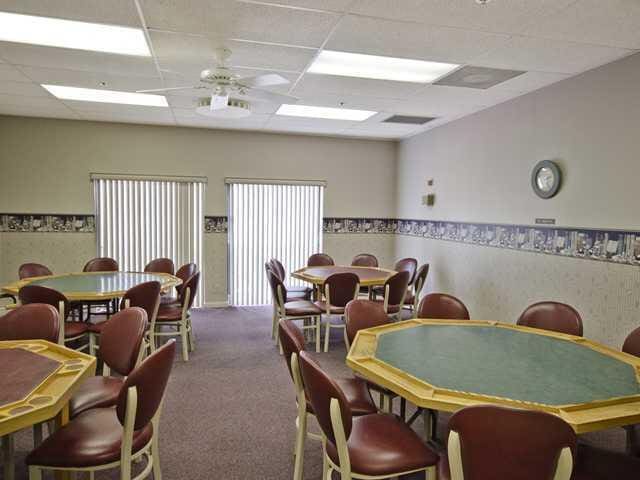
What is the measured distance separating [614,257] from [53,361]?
3926 millimetres

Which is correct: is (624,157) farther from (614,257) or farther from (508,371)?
(508,371)

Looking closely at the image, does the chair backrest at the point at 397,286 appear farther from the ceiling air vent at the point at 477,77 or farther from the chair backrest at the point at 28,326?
the chair backrest at the point at 28,326

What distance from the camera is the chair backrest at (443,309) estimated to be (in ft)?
10.5

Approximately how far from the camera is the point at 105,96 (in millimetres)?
4867

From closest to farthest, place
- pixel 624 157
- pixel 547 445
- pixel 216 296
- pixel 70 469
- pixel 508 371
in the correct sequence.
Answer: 1. pixel 547 445
2. pixel 70 469
3. pixel 508 371
4. pixel 624 157
5. pixel 216 296

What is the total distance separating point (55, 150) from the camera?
603 cm

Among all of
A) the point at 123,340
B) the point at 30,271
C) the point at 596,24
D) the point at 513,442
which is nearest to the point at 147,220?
the point at 30,271

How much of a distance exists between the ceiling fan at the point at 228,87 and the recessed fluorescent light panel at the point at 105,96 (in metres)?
1.02

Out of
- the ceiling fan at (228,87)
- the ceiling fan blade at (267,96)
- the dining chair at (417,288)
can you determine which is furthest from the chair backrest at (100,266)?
the dining chair at (417,288)

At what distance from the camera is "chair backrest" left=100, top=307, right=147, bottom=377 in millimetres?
2416

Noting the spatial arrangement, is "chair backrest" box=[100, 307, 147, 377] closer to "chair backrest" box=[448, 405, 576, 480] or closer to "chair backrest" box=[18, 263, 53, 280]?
"chair backrest" box=[448, 405, 576, 480]

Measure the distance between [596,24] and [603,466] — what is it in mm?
2595

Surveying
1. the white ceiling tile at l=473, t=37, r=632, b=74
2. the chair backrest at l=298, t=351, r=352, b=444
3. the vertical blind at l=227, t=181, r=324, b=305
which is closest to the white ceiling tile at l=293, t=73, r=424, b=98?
the white ceiling tile at l=473, t=37, r=632, b=74

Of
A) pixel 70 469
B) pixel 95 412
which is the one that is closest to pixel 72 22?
pixel 95 412
